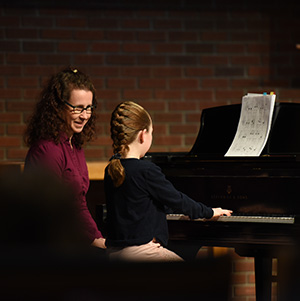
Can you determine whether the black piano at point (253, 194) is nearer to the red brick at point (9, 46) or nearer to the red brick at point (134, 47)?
the red brick at point (134, 47)

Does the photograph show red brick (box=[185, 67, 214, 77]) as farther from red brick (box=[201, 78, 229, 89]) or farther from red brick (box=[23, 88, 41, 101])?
red brick (box=[23, 88, 41, 101])

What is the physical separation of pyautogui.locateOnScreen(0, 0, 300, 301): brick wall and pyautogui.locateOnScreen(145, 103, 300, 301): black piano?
102 centimetres

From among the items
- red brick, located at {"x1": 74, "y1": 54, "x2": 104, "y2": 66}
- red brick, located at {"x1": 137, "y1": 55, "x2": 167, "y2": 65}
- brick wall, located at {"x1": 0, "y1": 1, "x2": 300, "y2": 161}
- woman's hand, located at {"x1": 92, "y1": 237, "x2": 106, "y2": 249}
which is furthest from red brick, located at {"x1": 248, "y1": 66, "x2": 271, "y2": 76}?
woman's hand, located at {"x1": 92, "y1": 237, "x2": 106, "y2": 249}

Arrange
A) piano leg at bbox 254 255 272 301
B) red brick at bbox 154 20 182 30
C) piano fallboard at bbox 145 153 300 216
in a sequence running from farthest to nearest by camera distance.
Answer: red brick at bbox 154 20 182 30
piano leg at bbox 254 255 272 301
piano fallboard at bbox 145 153 300 216

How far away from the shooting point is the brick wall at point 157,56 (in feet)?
11.3

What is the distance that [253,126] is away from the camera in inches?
100

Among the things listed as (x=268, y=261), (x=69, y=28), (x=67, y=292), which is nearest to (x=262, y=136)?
(x=268, y=261)

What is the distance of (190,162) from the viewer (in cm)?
245

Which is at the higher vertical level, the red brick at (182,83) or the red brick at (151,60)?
the red brick at (151,60)

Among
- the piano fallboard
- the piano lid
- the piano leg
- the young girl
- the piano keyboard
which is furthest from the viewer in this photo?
the piano lid

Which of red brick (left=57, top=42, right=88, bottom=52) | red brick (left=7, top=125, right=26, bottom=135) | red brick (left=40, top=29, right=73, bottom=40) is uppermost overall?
red brick (left=40, top=29, right=73, bottom=40)

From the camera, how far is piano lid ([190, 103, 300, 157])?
101 inches

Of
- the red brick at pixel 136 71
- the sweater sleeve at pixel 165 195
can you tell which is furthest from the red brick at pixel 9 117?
the sweater sleeve at pixel 165 195

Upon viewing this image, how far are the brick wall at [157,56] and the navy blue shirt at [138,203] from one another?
1.52 meters
